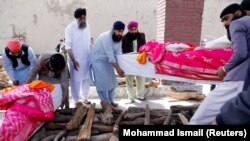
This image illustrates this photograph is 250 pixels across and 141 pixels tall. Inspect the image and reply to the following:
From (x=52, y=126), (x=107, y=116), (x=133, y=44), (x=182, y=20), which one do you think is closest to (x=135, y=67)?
Result: (x=107, y=116)

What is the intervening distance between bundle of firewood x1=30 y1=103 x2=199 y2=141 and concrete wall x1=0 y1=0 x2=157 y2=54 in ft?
39.8

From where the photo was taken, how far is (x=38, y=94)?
11.8 feet

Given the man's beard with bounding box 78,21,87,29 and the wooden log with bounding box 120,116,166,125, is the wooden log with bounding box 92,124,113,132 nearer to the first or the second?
the wooden log with bounding box 120,116,166,125

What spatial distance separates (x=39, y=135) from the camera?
364 cm

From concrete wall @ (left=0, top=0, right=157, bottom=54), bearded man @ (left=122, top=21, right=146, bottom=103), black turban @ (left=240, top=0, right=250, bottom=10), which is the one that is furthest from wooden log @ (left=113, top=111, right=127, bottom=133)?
concrete wall @ (left=0, top=0, right=157, bottom=54)

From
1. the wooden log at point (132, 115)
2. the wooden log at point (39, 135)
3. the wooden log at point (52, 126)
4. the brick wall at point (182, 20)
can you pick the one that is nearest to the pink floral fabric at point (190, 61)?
the wooden log at point (132, 115)

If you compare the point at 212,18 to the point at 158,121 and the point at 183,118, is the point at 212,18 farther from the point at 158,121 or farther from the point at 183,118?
the point at 158,121

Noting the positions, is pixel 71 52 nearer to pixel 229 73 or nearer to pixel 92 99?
pixel 92 99

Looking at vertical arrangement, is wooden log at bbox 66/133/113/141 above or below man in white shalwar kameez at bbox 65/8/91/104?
below

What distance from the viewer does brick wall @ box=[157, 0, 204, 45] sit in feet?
21.5

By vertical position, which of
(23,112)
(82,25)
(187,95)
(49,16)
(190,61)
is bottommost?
(187,95)

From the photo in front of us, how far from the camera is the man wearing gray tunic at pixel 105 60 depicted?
4.96 meters

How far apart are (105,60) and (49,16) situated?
39.7 ft

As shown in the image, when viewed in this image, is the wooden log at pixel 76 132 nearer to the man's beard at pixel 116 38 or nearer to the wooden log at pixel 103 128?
the wooden log at pixel 103 128
